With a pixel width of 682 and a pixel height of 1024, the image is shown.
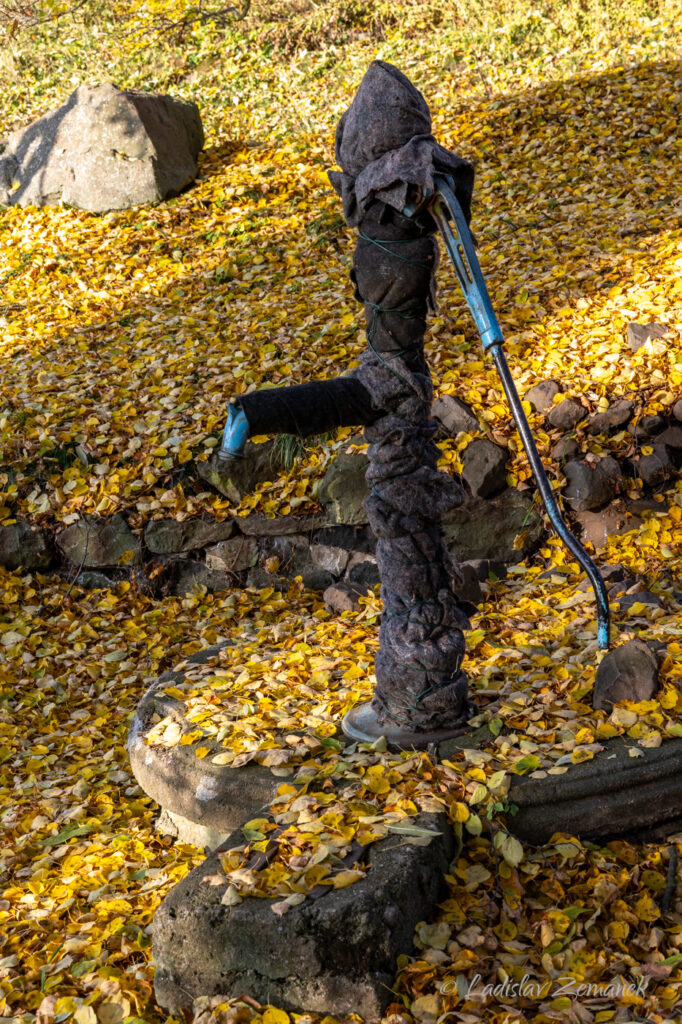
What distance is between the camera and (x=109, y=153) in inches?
303

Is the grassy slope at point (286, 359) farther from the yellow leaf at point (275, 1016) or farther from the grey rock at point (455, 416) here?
the yellow leaf at point (275, 1016)

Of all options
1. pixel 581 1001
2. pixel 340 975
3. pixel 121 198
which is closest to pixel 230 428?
pixel 340 975

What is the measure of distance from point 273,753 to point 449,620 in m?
0.72

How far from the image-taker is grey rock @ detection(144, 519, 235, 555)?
16.4ft

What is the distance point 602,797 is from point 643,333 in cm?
301

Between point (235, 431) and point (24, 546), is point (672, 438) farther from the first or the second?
point (24, 546)

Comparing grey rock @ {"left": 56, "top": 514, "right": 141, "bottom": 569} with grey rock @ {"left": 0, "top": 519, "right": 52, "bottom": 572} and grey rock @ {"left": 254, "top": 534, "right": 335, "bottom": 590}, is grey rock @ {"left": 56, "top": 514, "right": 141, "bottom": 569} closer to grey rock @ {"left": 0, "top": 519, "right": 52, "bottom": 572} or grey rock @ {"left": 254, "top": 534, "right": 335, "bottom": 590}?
grey rock @ {"left": 0, "top": 519, "right": 52, "bottom": 572}

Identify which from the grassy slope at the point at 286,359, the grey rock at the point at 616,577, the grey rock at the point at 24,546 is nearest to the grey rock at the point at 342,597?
the grassy slope at the point at 286,359

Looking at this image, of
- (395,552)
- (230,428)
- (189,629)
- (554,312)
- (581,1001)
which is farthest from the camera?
(554,312)

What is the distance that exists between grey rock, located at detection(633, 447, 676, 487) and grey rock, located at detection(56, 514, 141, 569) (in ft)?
8.92

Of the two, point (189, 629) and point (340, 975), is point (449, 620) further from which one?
point (189, 629)

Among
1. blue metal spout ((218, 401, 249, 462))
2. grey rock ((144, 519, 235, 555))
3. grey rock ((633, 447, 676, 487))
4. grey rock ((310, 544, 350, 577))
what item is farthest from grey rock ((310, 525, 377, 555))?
blue metal spout ((218, 401, 249, 462))

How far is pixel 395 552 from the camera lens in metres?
2.89

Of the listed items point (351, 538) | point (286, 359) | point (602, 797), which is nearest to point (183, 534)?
point (351, 538)
